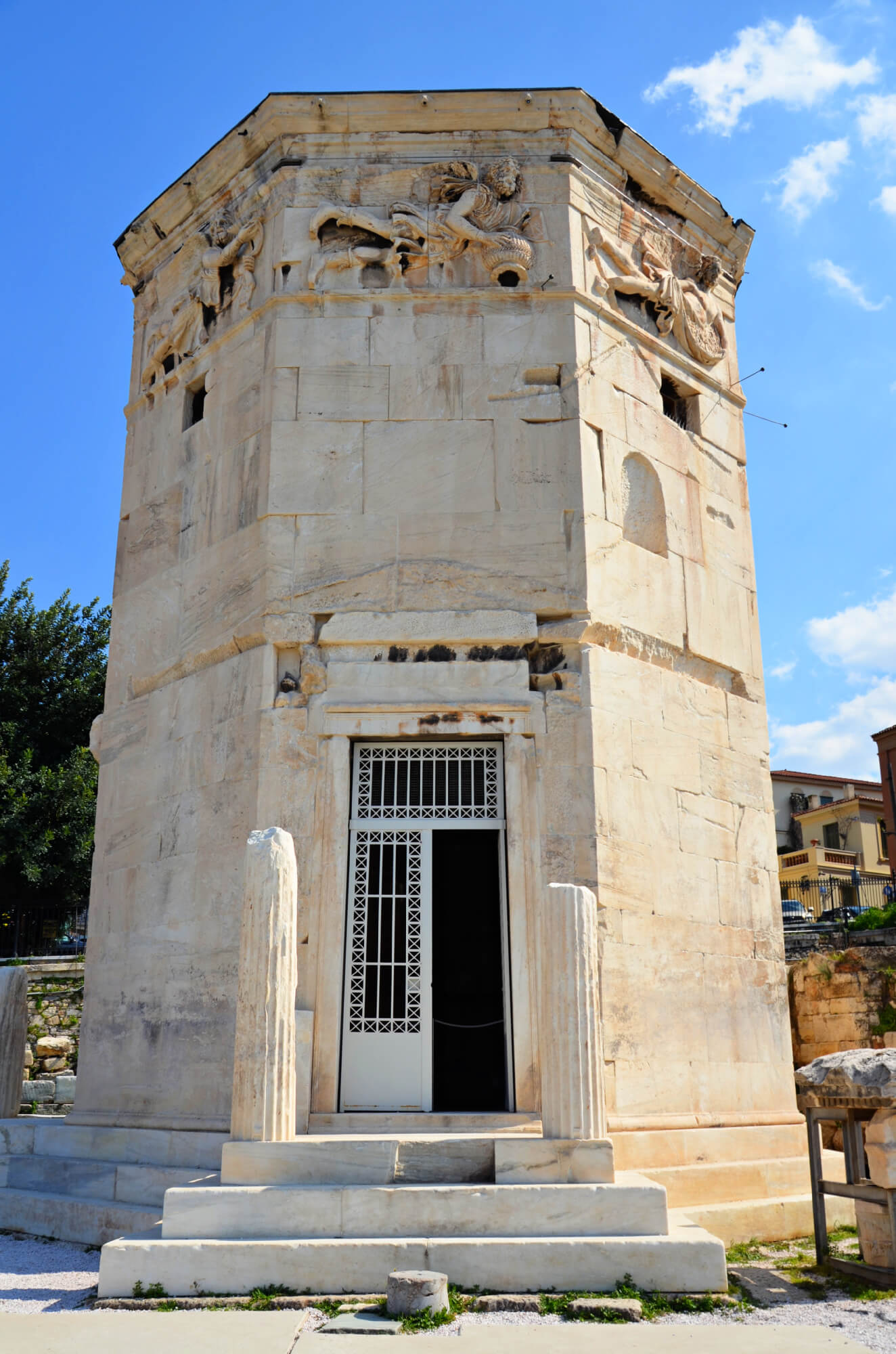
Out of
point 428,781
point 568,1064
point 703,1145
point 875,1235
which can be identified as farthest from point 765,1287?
point 428,781

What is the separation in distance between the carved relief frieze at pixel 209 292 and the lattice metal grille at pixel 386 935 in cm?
613

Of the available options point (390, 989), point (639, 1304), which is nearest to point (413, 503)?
point (390, 989)

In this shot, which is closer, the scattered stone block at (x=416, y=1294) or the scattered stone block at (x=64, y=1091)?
the scattered stone block at (x=416, y=1294)

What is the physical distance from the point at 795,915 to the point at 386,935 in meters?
23.9

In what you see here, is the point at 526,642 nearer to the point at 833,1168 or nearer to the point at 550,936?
the point at 550,936

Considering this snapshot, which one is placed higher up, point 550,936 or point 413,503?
point 413,503

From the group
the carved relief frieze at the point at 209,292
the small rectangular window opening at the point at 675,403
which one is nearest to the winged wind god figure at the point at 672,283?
the small rectangular window opening at the point at 675,403

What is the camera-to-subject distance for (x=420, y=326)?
462 inches

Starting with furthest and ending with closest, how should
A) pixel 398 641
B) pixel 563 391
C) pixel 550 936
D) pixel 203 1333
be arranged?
pixel 563 391, pixel 398 641, pixel 550 936, pixel 203 1333

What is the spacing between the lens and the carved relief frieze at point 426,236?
11.9m

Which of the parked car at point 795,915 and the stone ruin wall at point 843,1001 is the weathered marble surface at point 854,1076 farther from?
the parked car at point 795,915

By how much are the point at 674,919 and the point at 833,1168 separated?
8.77 feet

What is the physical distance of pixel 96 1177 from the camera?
33.8 feet

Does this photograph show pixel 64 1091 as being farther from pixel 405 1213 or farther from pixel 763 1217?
pixel 405 1213
